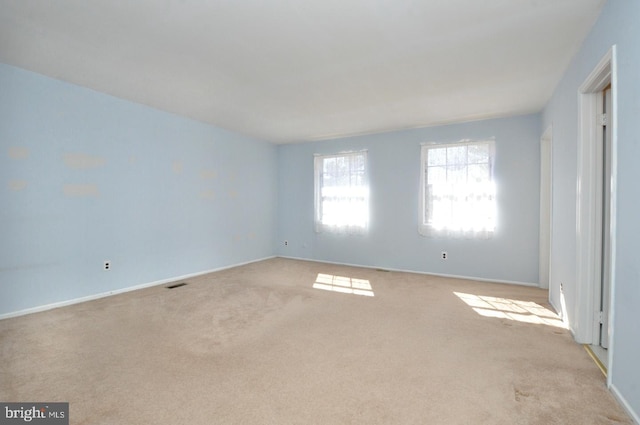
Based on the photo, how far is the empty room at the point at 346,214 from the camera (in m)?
1.90

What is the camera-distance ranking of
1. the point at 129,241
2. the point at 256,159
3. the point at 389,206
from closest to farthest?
the point at 129,241 < the point at 389,206 < the point at 256,159

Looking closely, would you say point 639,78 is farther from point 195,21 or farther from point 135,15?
point 135,15

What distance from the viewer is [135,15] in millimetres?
2295

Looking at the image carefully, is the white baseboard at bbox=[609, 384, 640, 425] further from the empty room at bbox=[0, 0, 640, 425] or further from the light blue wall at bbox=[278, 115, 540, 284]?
the light blue wall at bbox=[278, 115, 540, 284]

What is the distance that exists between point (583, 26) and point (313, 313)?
11.9ft

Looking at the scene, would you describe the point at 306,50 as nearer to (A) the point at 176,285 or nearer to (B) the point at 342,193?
(B) the point at 342,193

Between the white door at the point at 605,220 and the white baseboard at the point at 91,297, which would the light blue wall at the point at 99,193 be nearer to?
the white baseboard at the point at 91,297

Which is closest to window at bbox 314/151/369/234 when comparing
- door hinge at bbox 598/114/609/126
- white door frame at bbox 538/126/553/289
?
white door frame at bbox 538/126/553/289

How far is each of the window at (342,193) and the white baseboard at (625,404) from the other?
14.0 ft

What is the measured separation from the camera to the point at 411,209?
552cm

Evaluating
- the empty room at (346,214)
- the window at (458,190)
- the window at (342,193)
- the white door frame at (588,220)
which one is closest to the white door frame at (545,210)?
the empty room at (346,214)

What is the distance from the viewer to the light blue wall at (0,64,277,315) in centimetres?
330

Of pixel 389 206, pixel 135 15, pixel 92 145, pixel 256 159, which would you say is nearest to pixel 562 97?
pixel 389 206

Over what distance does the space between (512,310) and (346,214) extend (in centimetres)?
341
